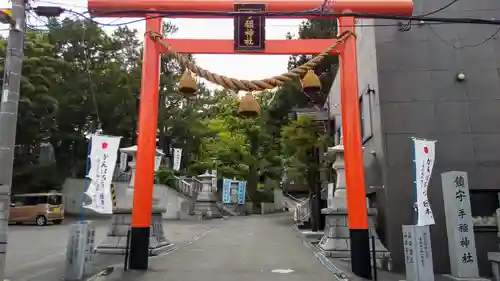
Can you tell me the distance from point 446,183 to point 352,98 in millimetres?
3062

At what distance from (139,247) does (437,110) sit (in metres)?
8.99

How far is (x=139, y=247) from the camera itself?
9539 millimetres

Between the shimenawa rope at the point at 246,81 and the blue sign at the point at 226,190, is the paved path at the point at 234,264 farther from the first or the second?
the blue sign at the point at 226,190

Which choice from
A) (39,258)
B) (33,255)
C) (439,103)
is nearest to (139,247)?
(39,258)

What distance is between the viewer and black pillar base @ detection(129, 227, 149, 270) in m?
9.48

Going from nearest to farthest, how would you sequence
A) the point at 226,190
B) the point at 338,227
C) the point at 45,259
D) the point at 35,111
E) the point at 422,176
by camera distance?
the point at 422,176
the point at 45,259
the point at 338,227
the point at 35,111
the point at 226,190

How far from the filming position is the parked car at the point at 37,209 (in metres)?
24.2

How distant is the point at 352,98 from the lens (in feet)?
31.4

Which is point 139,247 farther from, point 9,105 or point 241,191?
point 241,191

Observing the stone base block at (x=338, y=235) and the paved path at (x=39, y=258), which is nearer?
the paved path at (x=39, y=258)

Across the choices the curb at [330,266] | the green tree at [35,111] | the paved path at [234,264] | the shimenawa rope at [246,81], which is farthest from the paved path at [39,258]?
the green tree at [35,111]

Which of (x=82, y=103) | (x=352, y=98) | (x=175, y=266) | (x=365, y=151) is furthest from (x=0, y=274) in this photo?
(x=82, y=103)

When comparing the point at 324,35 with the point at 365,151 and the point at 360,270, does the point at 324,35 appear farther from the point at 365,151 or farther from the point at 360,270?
the point at 360,270

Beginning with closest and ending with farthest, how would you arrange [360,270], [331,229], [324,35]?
1. [360,270]
2. [331,229]
3. [324,35]
